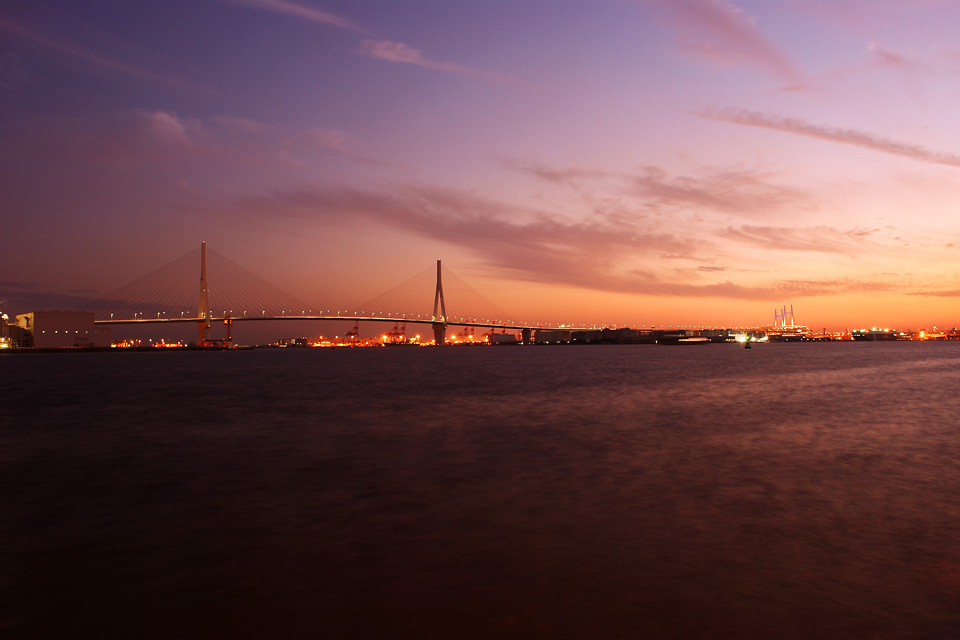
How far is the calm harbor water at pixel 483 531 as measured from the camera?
4.39 metres

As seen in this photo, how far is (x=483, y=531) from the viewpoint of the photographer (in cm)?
654

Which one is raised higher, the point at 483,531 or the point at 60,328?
the point at 60,328

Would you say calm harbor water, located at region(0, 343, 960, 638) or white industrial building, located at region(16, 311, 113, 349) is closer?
calm harbor water, located at region(0, 343, 960, 638)

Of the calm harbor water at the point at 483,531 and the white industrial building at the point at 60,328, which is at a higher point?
the white industrial building at the point at 60,328

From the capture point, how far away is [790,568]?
5.37 m

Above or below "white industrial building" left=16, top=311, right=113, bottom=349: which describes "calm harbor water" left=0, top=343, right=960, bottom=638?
below

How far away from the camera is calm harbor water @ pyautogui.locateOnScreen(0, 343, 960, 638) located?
173 inches

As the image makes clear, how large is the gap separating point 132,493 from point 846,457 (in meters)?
11.9

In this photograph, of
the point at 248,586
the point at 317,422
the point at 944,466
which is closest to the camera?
the point at 248,586

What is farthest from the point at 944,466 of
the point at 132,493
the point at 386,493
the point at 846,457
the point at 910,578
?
the point at 132,493

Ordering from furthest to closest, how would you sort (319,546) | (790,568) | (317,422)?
1. (317,422)
2. (319,546)
3. (790,568)

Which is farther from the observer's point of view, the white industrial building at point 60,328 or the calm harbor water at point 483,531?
the white industrial building at point 60,328

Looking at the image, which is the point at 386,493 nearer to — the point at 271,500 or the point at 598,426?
the point at 271,500

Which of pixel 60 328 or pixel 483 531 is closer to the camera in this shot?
pixel 483 531
